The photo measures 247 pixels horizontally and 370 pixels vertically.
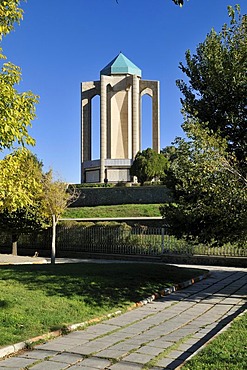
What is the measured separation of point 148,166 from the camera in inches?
1841

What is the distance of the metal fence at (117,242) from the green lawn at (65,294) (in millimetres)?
5725

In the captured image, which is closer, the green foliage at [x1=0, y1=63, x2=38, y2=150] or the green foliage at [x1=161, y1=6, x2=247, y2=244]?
the green foliage at [x1=0, y1=63, x2=38, y2=150]

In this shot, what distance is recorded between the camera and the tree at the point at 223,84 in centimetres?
954

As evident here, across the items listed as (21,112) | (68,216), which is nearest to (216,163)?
(21,112)

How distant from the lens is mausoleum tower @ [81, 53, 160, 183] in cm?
6269

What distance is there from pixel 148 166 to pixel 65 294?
3839 cm

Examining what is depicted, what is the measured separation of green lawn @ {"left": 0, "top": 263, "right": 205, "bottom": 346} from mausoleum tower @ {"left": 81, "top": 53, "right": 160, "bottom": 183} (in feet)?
162

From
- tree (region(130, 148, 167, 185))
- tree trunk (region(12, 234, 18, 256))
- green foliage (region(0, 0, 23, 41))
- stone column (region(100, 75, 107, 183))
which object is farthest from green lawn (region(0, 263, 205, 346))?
stone column (region(100, 75, 107, 183))

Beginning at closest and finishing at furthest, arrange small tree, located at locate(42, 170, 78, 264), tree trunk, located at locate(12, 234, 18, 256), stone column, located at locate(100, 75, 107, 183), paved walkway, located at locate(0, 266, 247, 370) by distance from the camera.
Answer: paved walkway, located at locate(0, 266, 247, 370)
small tree, located at locate(42, 170, 78, 264)
tree trunk, located at locate(12, 234, 18, 256)
stone column, located at locate(100, 75, 107, 183)

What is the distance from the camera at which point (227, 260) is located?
17.7 m

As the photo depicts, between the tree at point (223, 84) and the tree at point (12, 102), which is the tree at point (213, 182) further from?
the tree at point (12, 102)

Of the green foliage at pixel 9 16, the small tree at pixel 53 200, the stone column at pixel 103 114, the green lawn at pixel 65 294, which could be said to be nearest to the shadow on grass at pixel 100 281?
the green lawn at pixel 65 294

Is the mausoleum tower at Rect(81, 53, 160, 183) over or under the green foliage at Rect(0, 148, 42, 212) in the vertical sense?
over

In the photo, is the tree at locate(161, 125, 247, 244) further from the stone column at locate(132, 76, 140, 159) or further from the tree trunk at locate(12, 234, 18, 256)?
the stone column at locate(132, 76, 140, 159)
